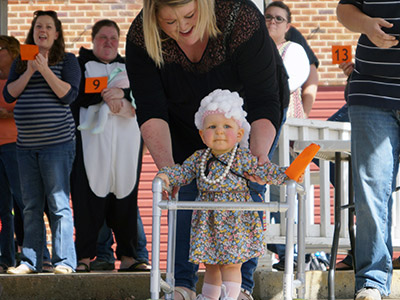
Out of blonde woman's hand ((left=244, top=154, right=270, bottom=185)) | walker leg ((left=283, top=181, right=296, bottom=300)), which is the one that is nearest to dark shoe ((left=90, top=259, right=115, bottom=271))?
blonde woman's hand ((left=244, top=154, right=270, bottom=185))

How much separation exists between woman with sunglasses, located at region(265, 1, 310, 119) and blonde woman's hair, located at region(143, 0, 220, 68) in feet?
8.96

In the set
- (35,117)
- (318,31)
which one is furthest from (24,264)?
(318,31)

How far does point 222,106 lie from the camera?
392 centimetres

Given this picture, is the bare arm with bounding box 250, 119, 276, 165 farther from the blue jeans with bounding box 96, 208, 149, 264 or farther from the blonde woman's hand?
the blue jeans with bounding box 96, 208, 149, 264

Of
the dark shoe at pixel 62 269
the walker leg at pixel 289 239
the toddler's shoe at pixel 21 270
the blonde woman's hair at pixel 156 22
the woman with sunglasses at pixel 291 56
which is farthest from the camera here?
the woman with sunglasses at pixel 291 56

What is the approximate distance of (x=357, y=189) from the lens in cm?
458

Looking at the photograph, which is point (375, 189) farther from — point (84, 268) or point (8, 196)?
point (8, 196)

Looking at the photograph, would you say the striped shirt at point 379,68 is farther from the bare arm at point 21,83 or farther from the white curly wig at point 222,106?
the bare arm at point 21,83

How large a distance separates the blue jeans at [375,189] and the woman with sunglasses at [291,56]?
2.20 meters

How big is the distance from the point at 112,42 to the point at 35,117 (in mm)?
994

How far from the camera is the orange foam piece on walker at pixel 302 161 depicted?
363 cm

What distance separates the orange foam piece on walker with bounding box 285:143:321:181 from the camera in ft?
11.9

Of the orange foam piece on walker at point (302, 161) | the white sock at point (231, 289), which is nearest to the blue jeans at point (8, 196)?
the white sock at point (231, 289)

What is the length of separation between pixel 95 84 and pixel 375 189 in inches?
110
